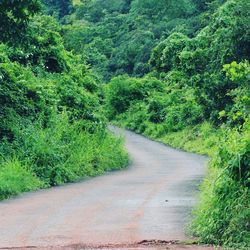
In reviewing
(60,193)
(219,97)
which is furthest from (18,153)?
(219,97)

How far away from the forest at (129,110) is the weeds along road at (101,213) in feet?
2.41

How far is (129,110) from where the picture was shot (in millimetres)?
51812

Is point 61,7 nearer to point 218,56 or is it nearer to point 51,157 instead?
point 218,56

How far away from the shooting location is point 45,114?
905 inches

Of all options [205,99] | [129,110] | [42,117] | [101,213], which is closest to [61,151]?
[42,117]

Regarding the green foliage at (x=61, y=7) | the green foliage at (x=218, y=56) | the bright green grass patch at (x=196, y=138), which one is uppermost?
the green foliage at (x=61, y=7)

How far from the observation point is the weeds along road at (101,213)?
9750 millimetres

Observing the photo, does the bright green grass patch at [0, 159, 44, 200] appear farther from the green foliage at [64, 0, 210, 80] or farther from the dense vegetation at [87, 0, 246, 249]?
the green foliage at [64, 0, 210, 80]

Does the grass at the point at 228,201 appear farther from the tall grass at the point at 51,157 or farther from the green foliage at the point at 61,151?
the green foliage at the point at 61,151

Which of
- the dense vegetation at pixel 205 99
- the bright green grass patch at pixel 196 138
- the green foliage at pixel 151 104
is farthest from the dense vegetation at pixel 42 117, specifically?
the green foliage at pixel 151 104

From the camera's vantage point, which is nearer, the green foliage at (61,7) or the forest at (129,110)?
the forest at (129,110)

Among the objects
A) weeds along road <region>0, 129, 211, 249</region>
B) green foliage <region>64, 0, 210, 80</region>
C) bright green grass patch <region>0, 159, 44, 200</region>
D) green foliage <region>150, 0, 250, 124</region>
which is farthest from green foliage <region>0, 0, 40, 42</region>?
green foliage <region>64, 0, 210, 80</region>

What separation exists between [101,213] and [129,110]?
3966 centimetres

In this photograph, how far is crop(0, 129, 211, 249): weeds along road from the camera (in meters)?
9.75
